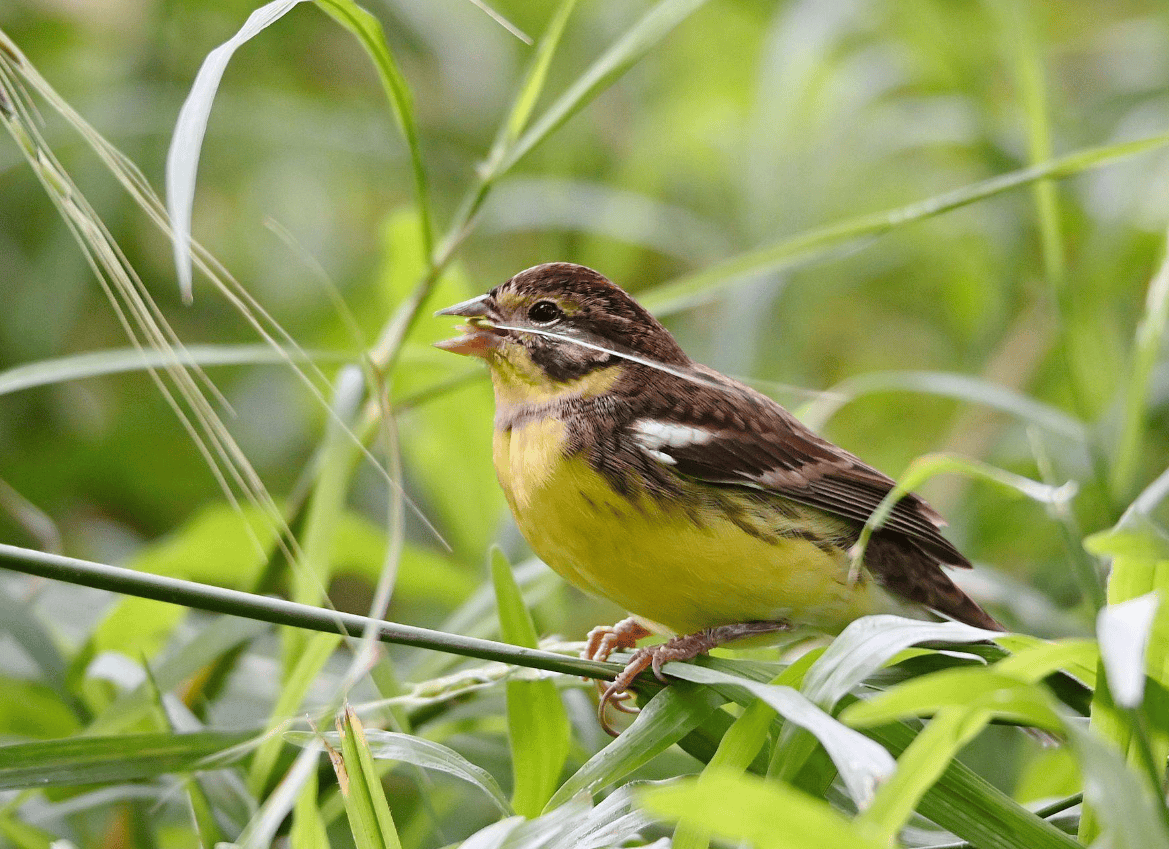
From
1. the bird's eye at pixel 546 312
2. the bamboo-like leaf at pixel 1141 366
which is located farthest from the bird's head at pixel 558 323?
Answer: the bamboo-like leaf at pixel 1141 366

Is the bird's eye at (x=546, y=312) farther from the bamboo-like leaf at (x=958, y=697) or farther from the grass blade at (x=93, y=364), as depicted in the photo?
the bamboo-like leaf at (x=958, y=697)

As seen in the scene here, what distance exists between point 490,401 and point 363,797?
193 centimetres

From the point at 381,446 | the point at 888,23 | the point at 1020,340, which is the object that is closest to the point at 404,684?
→ the point at 381,446

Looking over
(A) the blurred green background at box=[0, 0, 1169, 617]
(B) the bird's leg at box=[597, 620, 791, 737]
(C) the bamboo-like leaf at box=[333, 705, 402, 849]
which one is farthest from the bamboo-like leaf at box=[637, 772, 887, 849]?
(A) the blurred green background at box=[0, 0, 1169, 617]

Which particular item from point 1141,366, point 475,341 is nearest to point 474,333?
point 475,341

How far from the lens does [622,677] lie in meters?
1.67

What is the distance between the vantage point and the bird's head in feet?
7.64

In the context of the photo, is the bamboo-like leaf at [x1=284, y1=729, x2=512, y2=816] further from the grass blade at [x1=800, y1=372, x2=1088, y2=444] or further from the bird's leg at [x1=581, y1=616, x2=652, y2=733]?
the grass blade at [x1=800, y1=372, x2=1088, y2=444]

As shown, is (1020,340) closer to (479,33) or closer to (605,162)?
(605,162)

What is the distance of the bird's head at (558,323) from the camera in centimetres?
233

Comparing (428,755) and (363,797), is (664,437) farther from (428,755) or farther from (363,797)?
(363,797)

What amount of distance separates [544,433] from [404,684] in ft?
1.63

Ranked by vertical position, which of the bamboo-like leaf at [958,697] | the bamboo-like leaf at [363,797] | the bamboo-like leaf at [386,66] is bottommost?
the bamboo-like leaf at [363,797]

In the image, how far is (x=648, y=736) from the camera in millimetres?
1548
